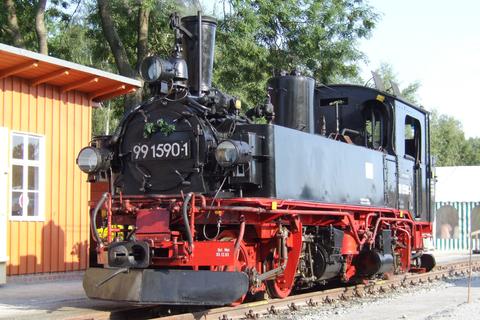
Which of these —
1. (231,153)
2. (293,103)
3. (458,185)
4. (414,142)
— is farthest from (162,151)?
(458,185)

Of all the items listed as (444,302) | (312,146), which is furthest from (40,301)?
(444,302)

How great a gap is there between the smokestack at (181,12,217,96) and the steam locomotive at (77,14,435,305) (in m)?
0.02

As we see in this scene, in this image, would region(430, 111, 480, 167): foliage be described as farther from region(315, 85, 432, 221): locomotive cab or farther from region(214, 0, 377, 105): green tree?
region(315, 85, 432, 221): locomotive cab

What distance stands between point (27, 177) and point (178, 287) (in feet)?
18.2

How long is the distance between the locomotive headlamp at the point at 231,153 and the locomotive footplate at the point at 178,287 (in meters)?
1.18

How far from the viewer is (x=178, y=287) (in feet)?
22.3

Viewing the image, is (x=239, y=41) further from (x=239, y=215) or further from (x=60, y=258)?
(x=239, y=215)

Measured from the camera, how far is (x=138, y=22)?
1870 cm

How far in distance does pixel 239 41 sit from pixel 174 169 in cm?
1066

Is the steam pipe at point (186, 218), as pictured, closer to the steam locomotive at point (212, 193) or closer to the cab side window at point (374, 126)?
the steam locomotive at point (212, 193)

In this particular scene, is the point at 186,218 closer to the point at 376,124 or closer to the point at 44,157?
the point at 376,124

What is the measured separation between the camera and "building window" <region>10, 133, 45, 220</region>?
11.1 m

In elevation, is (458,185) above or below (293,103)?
below

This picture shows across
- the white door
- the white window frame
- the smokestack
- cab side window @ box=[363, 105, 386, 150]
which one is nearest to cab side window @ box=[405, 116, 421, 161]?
cab side window @ box=[363, 105, 386, 150]
